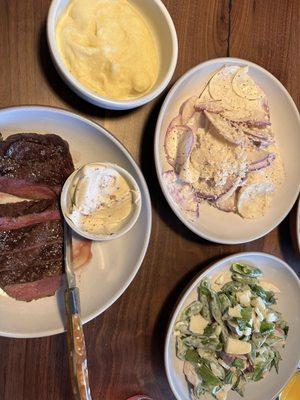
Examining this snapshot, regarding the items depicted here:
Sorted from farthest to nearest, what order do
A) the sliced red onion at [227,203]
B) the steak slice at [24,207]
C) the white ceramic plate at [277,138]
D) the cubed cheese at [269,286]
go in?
the cubed cheese at [269,286]
the sliced red onion at [227,203]
the white ceramic plate at [277,138]
the steak slice at [24,207]

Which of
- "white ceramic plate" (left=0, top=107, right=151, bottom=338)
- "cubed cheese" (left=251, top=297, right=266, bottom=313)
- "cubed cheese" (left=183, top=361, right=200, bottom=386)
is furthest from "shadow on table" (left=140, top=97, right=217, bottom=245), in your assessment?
"cubed cheese" (left=183, top=361, right=200, bottom=386)

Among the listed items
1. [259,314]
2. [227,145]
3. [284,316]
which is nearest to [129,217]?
[227,145]

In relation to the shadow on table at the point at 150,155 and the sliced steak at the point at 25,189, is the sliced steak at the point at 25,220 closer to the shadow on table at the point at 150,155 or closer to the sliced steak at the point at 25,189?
the sliced steak at the point at 25,189

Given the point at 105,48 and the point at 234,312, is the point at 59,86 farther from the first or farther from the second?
the point at 234,312

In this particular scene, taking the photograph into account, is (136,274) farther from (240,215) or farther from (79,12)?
(79,12)

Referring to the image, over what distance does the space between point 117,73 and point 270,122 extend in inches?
23.4

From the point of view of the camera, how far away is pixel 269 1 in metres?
1.62

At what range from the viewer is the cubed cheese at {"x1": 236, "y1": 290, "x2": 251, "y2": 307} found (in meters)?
1.56

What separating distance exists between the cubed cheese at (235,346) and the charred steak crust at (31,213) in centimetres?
64

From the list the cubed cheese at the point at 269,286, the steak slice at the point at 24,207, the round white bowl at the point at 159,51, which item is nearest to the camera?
the round white bowl at the point at 159,51

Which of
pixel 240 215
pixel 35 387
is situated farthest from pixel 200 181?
pixel 35 387

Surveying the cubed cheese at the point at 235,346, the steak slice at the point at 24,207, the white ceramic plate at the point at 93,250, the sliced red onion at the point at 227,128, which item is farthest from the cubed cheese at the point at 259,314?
the steak slice at the point at 24,207

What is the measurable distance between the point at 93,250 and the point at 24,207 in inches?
10.2

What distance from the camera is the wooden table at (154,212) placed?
1.37 metres
